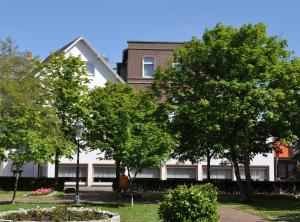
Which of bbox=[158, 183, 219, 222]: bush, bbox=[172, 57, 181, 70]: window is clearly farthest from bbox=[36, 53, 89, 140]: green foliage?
bbox=[158, 183, 219, 222]: bush

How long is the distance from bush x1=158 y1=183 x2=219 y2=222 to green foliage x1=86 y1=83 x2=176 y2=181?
485 inches

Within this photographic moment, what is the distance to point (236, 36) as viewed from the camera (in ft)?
98.1

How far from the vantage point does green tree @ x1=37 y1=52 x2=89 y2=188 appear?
3341 cm

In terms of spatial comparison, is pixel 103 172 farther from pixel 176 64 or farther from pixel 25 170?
pixel 176 64

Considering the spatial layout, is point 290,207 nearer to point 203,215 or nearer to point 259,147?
point 259,147

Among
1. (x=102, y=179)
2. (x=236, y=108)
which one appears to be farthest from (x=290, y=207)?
(x=102, y=179)

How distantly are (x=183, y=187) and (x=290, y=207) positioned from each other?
610 inches

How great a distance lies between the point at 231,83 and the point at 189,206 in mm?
16361

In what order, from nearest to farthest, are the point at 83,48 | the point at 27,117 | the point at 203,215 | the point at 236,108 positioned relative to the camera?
the point at 203,215
the point at 27,117
the point at 236,108
the point at 83,48

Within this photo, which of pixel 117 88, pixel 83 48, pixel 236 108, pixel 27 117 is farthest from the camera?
pixel 83 48

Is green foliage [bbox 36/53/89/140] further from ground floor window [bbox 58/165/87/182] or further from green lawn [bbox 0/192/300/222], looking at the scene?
ground floor window [bbox 58/165/87/182]

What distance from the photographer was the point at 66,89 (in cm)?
3456

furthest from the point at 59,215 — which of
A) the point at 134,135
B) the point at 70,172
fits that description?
the point at 70,172

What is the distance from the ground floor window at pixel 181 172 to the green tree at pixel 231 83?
1822 cm
